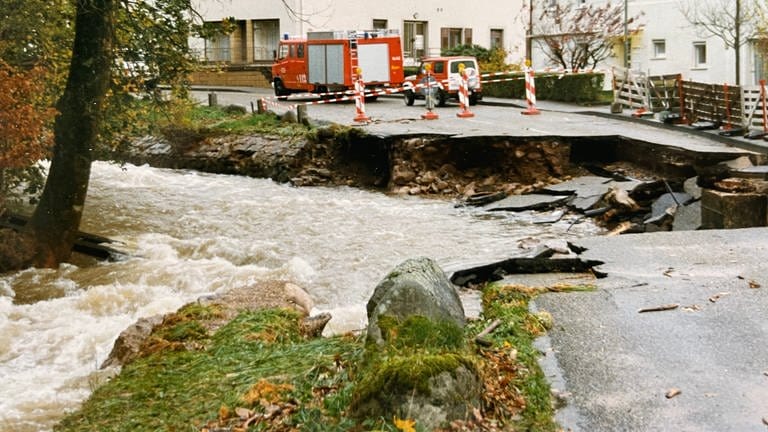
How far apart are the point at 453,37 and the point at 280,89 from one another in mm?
14770

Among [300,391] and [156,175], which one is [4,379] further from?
[156,175]

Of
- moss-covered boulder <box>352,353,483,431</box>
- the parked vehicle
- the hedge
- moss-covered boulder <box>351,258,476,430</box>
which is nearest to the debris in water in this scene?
moss-covered boulder <box>351,258,476,430</box>

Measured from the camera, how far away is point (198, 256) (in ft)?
47.9

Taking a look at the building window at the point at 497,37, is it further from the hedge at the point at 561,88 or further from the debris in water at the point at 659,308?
the debris in water at the point at 659,308

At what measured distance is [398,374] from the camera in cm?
534

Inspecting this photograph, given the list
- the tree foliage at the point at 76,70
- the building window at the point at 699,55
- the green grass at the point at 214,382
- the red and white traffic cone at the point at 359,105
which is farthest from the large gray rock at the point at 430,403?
the building window at the point at 699,55

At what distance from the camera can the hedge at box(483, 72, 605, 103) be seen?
32.9m

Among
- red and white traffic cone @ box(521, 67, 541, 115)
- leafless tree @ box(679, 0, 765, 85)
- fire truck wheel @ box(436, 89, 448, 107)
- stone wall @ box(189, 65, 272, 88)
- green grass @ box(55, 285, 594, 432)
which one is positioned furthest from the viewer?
stone wall @ box(189, 65, 272, 88)

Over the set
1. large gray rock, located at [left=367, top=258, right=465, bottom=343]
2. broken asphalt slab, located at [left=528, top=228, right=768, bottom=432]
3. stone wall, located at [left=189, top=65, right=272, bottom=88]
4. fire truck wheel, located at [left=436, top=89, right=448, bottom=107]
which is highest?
stone wall, located at [left=189, top=65, right=272, bottom=88]

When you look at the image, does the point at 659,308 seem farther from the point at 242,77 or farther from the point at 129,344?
the point at 242,77

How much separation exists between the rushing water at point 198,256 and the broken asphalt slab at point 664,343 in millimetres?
2516

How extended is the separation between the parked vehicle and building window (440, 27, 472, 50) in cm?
1594

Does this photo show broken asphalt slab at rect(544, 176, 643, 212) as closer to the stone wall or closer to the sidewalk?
the sidewalk

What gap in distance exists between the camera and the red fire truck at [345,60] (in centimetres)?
3456
